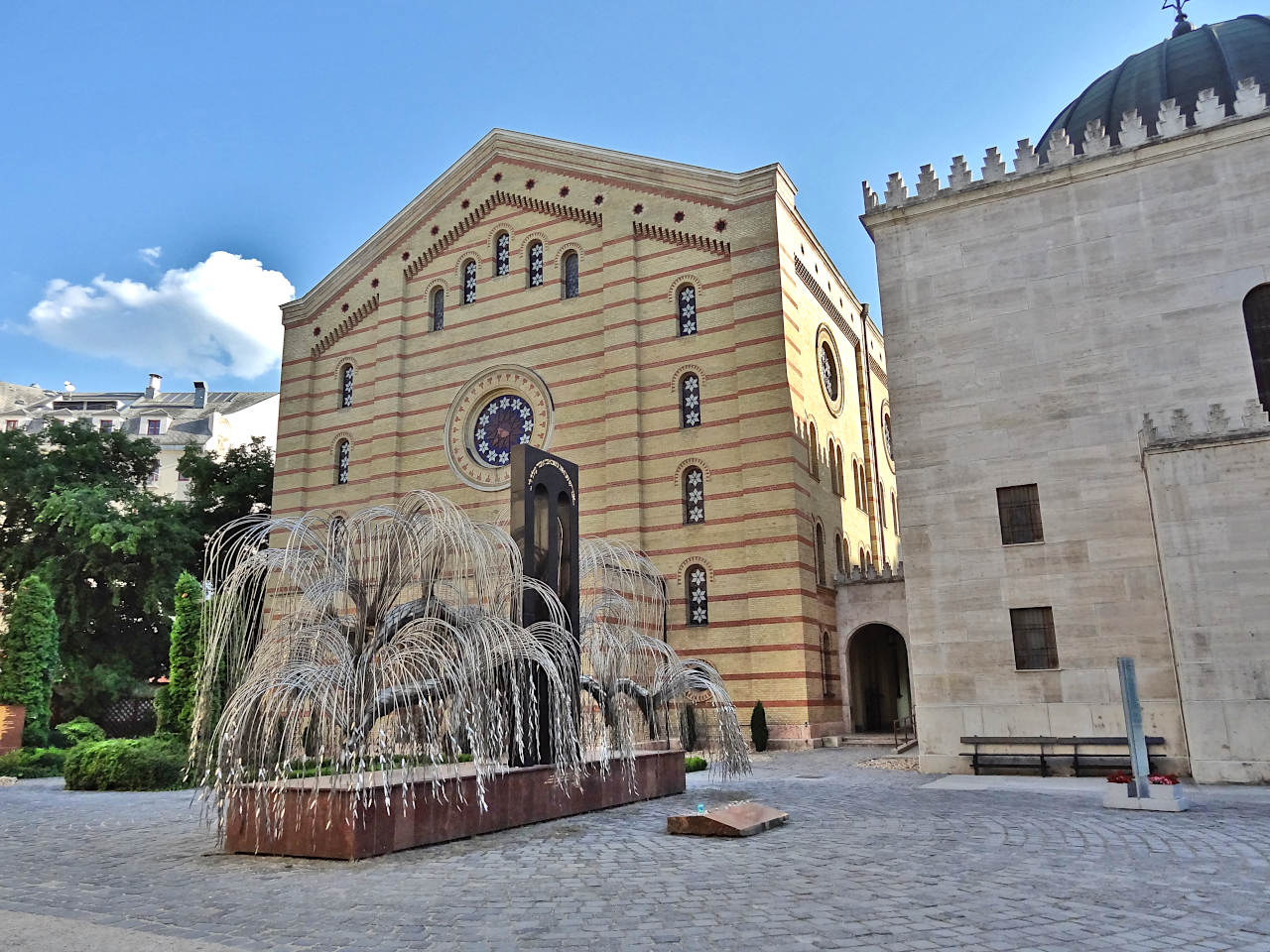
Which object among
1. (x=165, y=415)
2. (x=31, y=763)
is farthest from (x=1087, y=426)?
(x=165, y=415)

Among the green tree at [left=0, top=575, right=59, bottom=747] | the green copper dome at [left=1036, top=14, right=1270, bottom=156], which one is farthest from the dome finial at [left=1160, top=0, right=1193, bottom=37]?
the green tree at [left=0, top=575, right=59, bottom=747]

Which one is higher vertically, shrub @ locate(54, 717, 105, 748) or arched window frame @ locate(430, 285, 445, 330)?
arched window frame @ locate(430, 285, 445, 330)

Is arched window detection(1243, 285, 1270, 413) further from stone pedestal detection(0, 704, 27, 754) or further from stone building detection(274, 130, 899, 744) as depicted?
stone pedestal detection(0, 704, 27, 754)

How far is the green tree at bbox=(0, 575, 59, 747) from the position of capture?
2406 cm

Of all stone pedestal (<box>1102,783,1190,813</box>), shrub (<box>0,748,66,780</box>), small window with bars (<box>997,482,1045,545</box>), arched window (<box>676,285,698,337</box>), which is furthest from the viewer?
arched window (<box>676,285,698,337</box>)

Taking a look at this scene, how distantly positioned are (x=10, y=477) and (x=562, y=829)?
33.8 metres

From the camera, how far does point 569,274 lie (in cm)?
3022

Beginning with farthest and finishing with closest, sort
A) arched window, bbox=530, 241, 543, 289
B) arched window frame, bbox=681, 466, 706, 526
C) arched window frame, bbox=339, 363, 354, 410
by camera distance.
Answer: arched window frame, bbox=339, 363, 354, 410
arched window, bbox=530, 241, 543, 289
arched window frame, bbox=681, 466, 706, 526

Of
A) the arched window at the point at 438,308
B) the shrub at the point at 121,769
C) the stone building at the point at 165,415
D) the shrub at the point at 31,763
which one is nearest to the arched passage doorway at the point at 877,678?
the arched window at the point at 438,308

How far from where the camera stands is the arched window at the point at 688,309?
2755 cm

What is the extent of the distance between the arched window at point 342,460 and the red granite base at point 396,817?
23286 millimetres

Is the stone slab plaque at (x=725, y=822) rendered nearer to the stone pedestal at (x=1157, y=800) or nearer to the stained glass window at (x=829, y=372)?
the stone pedestal at (x=1157, y=800)

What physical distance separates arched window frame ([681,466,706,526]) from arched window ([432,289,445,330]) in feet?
37.4

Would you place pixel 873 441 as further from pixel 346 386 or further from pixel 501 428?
pixel 346 386
